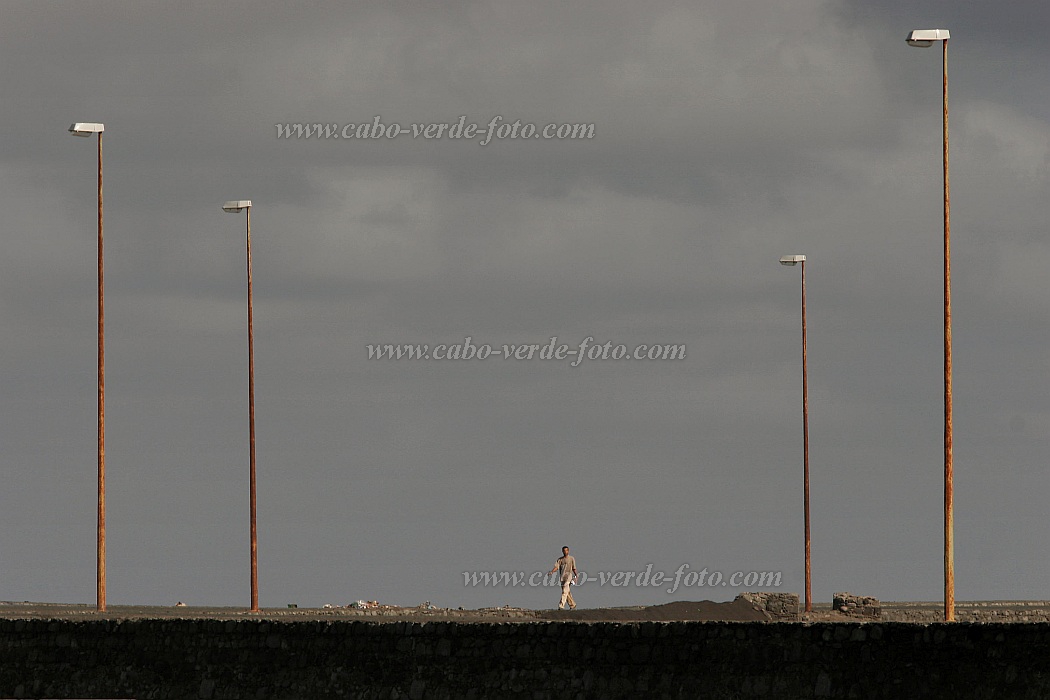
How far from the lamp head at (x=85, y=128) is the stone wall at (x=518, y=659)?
51.1 feet

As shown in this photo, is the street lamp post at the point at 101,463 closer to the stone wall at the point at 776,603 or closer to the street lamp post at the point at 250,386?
the street lamp post at the point at 250,386

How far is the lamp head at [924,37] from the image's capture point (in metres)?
31.9

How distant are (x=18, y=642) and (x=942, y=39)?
748 inches

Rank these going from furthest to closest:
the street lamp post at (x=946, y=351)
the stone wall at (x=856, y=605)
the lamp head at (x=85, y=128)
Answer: the stone wall at (x=856, y=605) < the lamp head at (x=85, y=128) < the street lamp post at (x=946, y=351)

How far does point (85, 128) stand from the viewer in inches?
1548

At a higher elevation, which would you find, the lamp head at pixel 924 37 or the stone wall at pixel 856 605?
the lamp head at pixel 924 37

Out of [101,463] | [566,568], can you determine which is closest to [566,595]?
[566,568]

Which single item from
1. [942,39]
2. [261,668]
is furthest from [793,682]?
[942,39]

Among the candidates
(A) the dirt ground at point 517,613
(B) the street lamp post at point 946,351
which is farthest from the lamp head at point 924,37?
(A) the dirt ground at point 517,613

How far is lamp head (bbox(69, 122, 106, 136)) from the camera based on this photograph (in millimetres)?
39125

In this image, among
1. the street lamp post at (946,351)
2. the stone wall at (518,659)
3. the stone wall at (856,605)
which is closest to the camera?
the stone wall at (518,659)

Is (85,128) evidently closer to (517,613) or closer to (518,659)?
(517,613)

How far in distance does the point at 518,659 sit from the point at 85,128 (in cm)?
2213

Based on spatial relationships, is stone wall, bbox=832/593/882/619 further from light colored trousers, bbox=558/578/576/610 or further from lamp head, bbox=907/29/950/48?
lamp head, bbox=907/29/950/48
